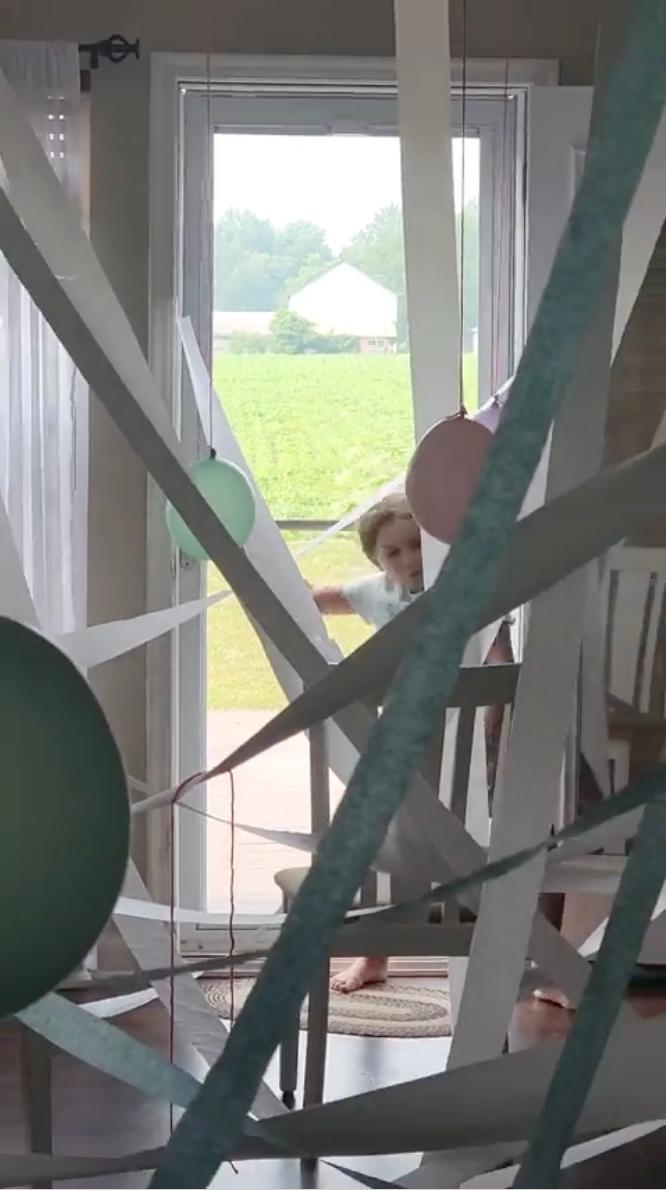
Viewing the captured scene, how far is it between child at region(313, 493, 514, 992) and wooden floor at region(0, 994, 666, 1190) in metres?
0.22

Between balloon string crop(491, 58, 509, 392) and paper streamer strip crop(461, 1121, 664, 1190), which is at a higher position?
balloon string crop(491, 58, 509, 392)

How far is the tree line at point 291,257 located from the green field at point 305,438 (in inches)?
6.1

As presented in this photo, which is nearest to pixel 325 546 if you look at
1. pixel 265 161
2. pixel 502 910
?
pixel 265 161

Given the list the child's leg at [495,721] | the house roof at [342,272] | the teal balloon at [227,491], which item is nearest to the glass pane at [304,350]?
the house roof at [342,272]

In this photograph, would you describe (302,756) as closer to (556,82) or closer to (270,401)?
(270,401)

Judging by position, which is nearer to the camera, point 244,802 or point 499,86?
point 499,86

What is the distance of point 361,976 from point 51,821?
2.70m

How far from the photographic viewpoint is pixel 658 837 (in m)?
0.33

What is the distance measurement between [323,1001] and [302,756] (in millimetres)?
1229

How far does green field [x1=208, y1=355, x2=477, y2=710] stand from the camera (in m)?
3.22

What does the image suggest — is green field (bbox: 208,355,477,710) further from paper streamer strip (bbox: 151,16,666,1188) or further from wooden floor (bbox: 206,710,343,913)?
paper streamer strip (bbox: 151,16,666,1188)

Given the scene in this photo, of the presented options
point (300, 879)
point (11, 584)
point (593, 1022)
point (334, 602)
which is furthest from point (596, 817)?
point (334, 602)

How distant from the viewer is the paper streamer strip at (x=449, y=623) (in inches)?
10.3

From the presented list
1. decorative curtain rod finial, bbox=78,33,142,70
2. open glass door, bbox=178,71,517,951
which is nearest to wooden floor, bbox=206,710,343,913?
open glass door, bbox=178,71,517,951
